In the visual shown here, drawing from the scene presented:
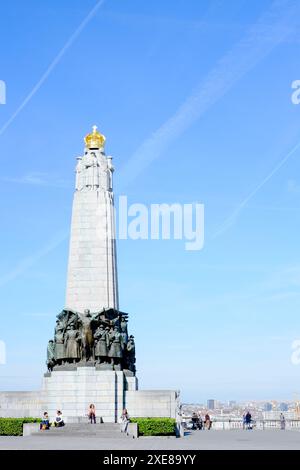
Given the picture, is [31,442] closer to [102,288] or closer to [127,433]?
[127,433]

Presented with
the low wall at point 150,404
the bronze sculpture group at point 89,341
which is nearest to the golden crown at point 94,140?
the bronze sculpture group at point 89,341

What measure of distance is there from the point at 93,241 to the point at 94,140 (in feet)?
20.5

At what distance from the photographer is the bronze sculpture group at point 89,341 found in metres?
40.4

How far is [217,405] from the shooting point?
560ft

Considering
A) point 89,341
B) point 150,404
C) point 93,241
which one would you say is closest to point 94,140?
point 93,241

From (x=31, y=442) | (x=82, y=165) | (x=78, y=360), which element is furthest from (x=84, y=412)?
(x=82, y=165)

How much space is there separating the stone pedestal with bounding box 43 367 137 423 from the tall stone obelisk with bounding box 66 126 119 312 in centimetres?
368

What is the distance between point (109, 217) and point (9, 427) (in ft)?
42.4

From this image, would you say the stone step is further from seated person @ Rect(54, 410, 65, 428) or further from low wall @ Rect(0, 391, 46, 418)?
low wall @ Rect(0, 391, 46, 418)

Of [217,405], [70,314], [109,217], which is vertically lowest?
[217,405]

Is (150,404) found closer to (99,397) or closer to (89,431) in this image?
(99,397)

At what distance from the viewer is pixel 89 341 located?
133 feet

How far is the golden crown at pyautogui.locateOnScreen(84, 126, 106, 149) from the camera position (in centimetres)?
4459
